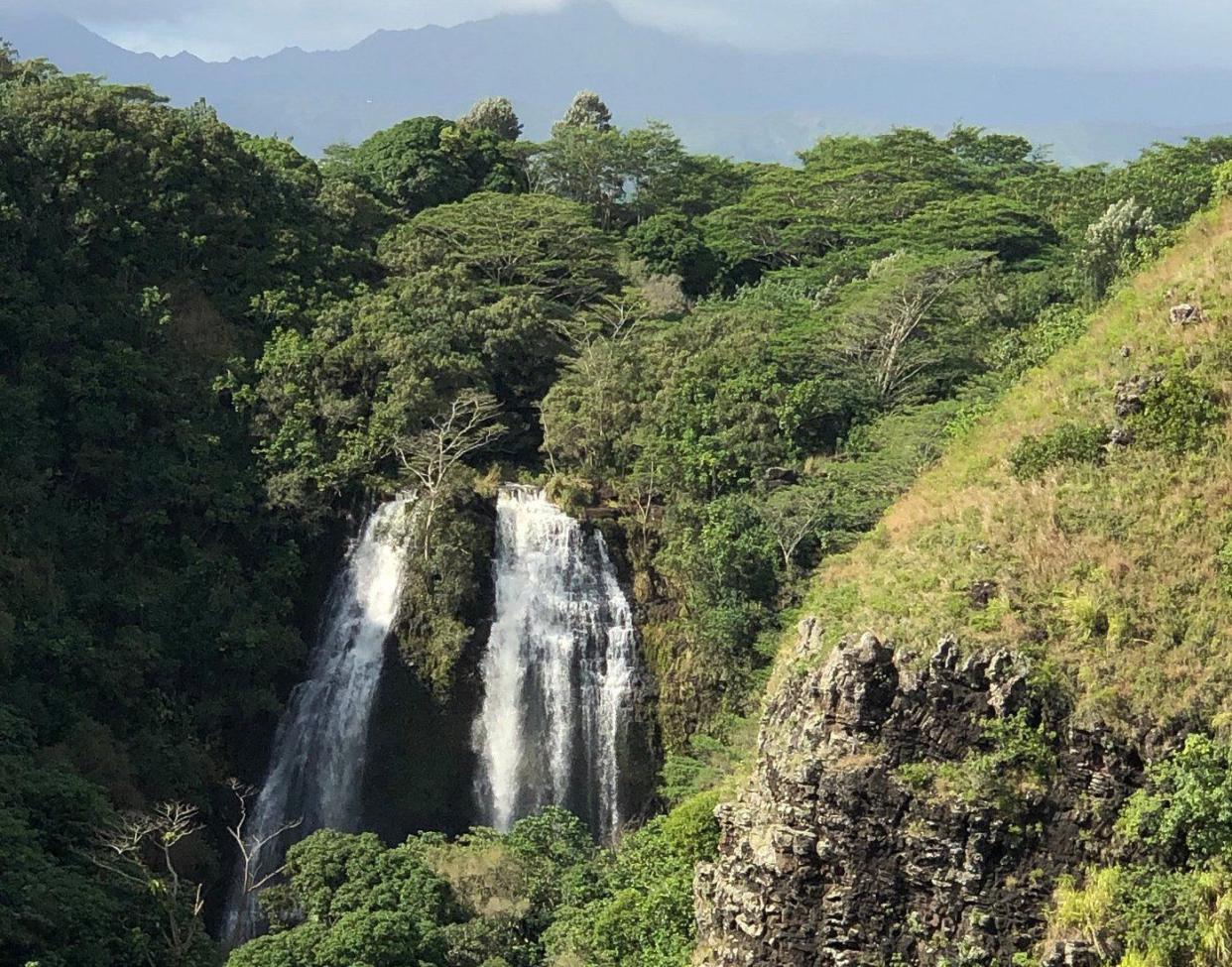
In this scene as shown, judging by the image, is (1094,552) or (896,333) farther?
(896,333)

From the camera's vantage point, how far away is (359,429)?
30812 millimetres

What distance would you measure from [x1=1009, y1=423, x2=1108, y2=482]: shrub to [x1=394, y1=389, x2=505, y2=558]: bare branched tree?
13.9 metres

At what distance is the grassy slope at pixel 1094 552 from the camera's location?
590 inches

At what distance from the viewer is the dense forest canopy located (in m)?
23.3

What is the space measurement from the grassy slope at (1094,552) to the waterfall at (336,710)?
40.6 feet

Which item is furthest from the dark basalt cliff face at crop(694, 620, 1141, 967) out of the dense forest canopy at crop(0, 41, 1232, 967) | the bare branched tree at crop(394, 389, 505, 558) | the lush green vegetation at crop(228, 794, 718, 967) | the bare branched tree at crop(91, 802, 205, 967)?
the bare branched tree at crop(394, 389, 505, 558)

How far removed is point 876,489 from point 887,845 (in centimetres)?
1321

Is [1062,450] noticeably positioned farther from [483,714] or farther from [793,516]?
[483,714]

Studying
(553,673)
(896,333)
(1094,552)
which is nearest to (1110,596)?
(1094,552)

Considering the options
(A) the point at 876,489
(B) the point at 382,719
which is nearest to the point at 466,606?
(B) the point at 382,719

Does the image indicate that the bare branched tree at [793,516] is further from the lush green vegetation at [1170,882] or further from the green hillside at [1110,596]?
the lush green vegetation at [1170,882]

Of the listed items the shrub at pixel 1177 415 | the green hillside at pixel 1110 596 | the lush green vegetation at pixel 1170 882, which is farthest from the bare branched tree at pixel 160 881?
the shrub at pixel 1177 415

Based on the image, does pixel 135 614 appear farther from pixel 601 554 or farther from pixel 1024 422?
pixel 1024 422

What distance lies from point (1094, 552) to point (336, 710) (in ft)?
54.8
